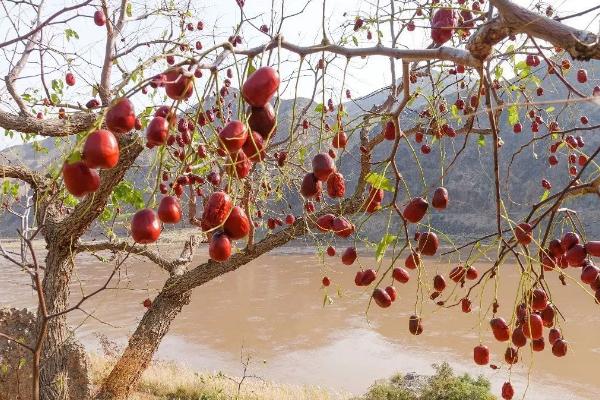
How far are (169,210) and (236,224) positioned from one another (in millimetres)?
113

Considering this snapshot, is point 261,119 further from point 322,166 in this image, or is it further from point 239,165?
point 322,166

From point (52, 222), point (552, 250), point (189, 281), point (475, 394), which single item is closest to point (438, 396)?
point (475, 394)

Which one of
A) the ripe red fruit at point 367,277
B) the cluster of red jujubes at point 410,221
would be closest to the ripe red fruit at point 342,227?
the cluster of red jujubes at point 410,221

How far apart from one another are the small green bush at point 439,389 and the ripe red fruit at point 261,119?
24.7 ft

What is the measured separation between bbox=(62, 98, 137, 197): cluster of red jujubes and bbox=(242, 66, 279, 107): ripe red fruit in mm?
173

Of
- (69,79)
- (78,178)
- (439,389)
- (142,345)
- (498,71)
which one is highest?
(69,79)

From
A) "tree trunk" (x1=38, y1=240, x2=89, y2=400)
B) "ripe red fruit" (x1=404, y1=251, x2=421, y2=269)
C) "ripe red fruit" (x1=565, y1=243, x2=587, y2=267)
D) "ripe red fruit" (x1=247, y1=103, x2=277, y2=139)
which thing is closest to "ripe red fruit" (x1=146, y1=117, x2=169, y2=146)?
"ripe red fruit" (x1=247, y1=103, x2=277, y2=139)

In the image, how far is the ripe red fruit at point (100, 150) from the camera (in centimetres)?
71

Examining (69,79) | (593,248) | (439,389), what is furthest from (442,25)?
(439,389)

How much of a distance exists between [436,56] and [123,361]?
16.6 feet

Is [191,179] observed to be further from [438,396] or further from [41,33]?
[438,396]

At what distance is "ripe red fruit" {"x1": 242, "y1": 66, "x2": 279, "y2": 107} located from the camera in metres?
0.79

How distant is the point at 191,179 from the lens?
2875 millimetres

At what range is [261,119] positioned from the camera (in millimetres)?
831
